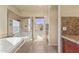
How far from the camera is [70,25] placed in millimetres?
4391

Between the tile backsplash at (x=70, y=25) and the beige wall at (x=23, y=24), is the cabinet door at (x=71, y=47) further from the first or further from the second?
the beige wall at (x=23, y=24)

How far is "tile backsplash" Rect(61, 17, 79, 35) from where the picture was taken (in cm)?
422

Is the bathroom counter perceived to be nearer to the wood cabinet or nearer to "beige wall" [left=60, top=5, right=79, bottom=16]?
the wood cabinet

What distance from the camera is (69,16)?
4594mm

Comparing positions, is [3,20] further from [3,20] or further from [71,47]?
[71,47]

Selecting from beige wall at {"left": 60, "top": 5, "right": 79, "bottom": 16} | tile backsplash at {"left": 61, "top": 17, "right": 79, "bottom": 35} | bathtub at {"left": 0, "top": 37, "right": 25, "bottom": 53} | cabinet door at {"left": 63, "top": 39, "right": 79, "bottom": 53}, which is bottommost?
cabinet door at {"left": 63, "top": 39, "right": 79, "bottom": 53}

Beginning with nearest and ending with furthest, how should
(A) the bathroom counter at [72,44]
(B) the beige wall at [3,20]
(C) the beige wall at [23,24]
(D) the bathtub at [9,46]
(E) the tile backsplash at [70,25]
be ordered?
1. (D) the bathtub at [9,46]
2. (A) the bathroom counter at [72,44]
3. (E) the tile backsplash at [70,25]
4. (B) the beige wall at [3,20]
5. (C) the beige wall at [23,24]

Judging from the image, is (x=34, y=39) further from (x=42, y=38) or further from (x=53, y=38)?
(x=53, y=38)

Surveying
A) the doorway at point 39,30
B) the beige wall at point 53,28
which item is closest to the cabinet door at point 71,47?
the beige wall at point 53,28

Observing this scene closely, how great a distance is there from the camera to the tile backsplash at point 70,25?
4218mm

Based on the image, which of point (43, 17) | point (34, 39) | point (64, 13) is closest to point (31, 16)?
point (43, 17)

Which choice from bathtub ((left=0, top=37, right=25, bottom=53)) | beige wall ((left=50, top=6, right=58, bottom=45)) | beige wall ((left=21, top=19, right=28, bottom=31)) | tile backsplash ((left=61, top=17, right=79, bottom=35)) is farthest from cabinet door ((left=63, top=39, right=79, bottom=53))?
beige wall ((left=21, top=19, right=28, bottom=31))

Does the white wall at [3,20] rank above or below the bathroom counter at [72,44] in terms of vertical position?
above
